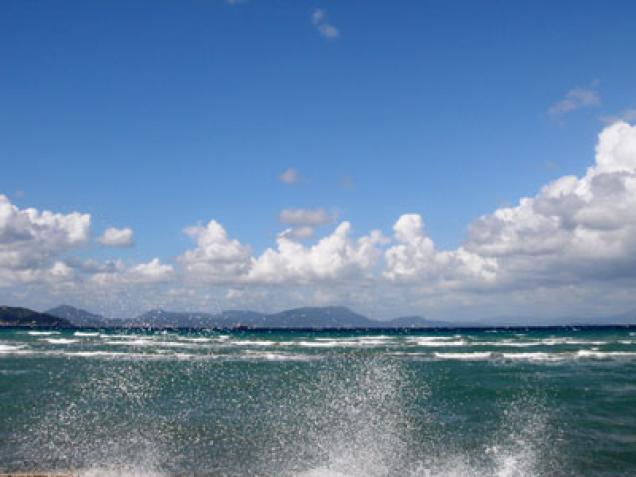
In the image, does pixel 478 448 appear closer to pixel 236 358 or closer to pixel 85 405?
pixel 85 405

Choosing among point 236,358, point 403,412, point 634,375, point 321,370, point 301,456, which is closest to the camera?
point 301,456

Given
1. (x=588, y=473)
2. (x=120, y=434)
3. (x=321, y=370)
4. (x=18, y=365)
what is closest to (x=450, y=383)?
(x=321, y=370)

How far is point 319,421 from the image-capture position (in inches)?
1057

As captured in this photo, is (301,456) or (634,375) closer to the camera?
(301,456)

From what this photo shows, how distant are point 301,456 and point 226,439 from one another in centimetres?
418

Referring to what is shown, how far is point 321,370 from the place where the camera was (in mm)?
49594

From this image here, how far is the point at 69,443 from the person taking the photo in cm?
2303

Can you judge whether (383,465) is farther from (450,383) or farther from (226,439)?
(450,383)

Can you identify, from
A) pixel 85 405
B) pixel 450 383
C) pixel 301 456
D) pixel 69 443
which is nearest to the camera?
pixel 301 456

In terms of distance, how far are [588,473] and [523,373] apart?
27.6 m

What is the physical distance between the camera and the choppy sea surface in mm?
20219

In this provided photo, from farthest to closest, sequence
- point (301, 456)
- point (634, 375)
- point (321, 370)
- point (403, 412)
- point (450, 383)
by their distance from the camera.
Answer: point (321, 370), point (634, 375), point (450, 383), point (403, 412), point (301, 456)

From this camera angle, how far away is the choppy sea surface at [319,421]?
20219mm

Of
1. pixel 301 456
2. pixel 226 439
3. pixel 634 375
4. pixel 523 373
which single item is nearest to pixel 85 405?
pixel 226 439
